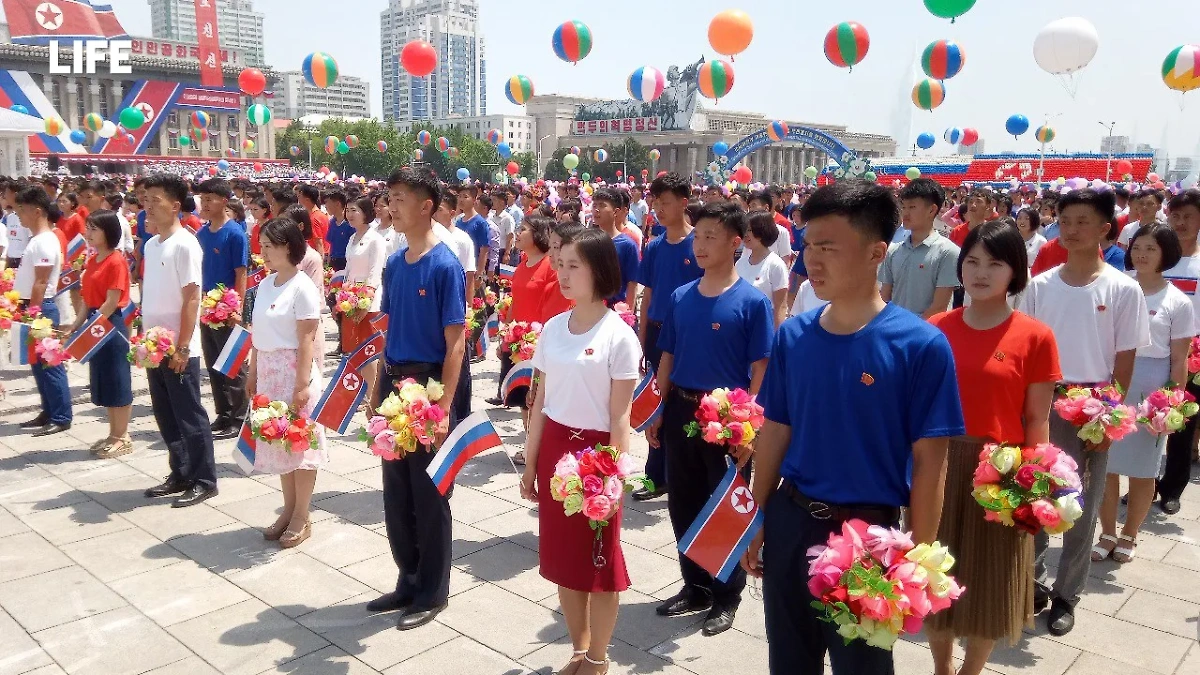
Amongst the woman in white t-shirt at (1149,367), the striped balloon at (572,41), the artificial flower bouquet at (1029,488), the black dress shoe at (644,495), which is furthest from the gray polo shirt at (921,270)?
the striped balloon at (572,41)

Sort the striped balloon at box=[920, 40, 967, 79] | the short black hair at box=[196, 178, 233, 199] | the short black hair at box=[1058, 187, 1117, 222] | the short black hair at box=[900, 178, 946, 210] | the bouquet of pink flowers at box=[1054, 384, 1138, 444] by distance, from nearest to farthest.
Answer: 1. the bouquet of pink flowers at box=[1054, 384, 1138, 444]
2. the short black hair at box=[1058, 187, 1117, 222]
3. the short black hair at box=[900, 178, 946, 210]
4. the short black hair at box=[196, 178, 233, 199]
5. the striped balloon at box=[920, 40, 967, 79]

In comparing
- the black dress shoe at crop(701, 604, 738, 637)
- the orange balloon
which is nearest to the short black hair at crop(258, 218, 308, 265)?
the black dress shoe at crop(701, 604, 738, 637)

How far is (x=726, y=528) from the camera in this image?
258cm

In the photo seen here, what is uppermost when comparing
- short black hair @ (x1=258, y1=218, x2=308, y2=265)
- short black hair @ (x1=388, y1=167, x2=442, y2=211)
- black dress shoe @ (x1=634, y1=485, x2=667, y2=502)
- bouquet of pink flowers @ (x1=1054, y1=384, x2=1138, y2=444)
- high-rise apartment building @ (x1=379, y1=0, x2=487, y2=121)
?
high-rise apartment building @ (x1=379, y1=0, x2=487, y2=121)

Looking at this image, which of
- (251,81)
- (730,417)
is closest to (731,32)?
(730,417)

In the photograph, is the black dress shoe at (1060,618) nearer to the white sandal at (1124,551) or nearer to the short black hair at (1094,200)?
the white sandal at (1124,551)

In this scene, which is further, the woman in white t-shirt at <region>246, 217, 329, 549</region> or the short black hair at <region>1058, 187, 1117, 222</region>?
the woman in white t-shirt at <region>246, 217, 329, 549</region>

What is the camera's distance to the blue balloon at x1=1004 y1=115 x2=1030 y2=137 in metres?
25.7

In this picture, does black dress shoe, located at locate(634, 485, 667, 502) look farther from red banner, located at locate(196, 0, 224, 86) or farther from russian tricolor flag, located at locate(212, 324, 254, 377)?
red banner, located at locate(196, 0, 224, 86)

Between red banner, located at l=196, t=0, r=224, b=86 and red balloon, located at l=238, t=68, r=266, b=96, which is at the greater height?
red banner, located at l=196, t=0, r=224, b=86

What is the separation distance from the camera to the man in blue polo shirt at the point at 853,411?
7.03 ft

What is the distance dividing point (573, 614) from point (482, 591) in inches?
41.9

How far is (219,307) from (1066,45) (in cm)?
1205

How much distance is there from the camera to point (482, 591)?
13.8 feet
